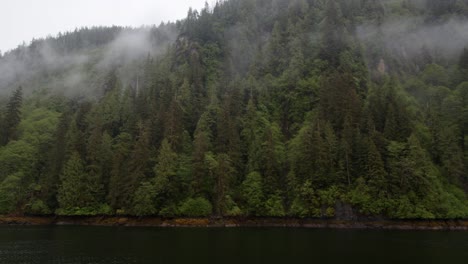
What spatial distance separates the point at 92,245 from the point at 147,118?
218 feet

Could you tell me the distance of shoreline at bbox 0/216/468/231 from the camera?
73.0m

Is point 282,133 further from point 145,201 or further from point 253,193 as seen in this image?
point 145,201

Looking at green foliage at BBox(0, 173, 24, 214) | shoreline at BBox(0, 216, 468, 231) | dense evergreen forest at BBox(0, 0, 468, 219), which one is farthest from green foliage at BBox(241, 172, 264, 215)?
green foliage at BBox(0, 173, 24, 214)

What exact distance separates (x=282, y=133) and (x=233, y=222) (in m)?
40.8

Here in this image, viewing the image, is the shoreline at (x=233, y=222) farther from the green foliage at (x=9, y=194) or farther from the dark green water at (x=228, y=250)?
the dark green water at (x=228, y=250)

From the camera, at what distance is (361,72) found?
120188mm

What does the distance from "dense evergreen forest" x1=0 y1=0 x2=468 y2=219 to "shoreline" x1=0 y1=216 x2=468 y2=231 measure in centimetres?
188

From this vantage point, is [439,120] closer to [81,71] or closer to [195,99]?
[195,99]

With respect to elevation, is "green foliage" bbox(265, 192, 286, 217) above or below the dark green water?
below

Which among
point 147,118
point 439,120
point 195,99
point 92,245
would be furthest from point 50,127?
point 439,120

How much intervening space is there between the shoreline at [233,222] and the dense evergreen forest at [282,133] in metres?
1.88

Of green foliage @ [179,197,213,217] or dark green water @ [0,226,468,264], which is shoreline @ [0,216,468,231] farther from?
dark green water @ [0,226,468,264]

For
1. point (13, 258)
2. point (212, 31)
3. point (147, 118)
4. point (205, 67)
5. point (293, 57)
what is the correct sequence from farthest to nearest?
point (212, 31), point (205, 67), point (293, 57), point (147, 118), point (13, 258)

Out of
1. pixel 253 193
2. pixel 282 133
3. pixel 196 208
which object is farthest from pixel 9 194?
pixel 282 133
